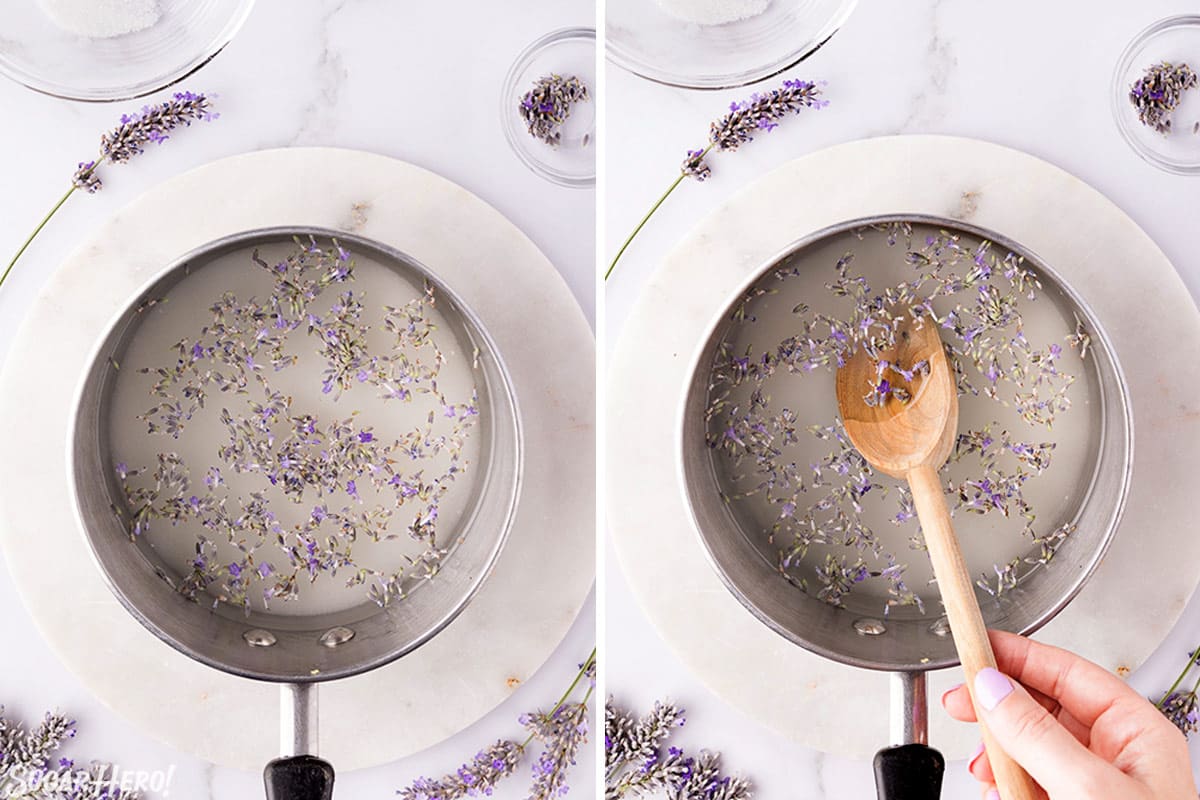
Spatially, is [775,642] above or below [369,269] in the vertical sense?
below

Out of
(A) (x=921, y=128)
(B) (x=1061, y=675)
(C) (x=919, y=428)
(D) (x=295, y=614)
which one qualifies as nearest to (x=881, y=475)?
(C) (x=919, y=428)

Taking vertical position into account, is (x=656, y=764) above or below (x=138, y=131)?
below

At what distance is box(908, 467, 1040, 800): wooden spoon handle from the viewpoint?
58 centimetres

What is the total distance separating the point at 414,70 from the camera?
2.54ft

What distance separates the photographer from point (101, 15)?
700 millimetres

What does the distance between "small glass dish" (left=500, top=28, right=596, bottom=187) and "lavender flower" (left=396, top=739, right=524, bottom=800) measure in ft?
1.63

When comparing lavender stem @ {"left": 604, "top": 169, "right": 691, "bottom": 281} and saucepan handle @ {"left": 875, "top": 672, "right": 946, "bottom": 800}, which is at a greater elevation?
lavender stem @ {"left": 604, "top": 169, "right": 691, "bottom": 281}

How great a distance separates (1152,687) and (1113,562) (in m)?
0.12

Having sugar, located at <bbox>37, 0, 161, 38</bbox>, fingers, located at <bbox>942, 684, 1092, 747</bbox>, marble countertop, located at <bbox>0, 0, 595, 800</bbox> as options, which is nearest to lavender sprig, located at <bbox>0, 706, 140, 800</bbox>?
marble countertop, located at <bbox>0, 0, 595, 800</bbox>

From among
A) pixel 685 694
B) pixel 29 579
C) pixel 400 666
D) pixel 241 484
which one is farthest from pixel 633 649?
pixel 29 579

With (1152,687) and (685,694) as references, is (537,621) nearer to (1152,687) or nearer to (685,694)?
(685,694)

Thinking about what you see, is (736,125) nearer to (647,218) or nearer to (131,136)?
(647,218)

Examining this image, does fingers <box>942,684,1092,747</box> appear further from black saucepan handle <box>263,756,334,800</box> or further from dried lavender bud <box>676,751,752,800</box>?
black saucepan handle <box>263,756,334,800</box>

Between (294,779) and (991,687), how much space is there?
0.49m
